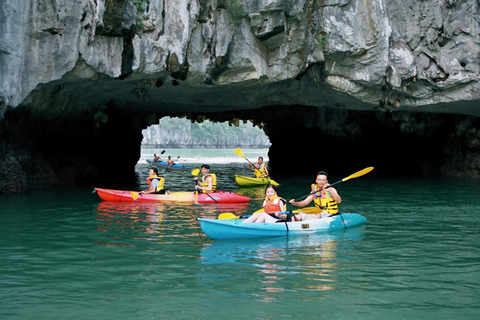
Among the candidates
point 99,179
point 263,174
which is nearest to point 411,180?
point 263,174

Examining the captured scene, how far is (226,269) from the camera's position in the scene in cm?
630

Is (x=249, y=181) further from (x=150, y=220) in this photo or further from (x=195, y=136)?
(x=195, y=136)

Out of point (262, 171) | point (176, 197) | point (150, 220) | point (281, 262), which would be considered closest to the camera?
point (281, 262)

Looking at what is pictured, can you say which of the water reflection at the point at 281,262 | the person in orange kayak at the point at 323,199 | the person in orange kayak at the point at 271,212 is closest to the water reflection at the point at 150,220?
the person in orange kayak at the point at 271,212

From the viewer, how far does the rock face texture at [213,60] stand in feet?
40.1

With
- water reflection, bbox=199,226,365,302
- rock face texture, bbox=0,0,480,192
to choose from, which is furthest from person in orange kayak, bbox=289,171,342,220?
rock face texture, bbox=0,0,480,192

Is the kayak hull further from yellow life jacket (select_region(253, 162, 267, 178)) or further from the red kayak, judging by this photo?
the red kayak

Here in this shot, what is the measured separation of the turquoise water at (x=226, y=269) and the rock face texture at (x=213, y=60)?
3.99 m

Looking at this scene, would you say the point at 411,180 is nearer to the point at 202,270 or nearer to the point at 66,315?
the point at 202,270

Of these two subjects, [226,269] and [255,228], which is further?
[255,228]

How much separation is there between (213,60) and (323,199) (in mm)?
6004

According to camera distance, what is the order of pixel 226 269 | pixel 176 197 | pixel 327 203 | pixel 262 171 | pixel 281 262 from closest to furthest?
1. pixel 226 269
2. pixel 281 262
3. pixel 327 203
4. pixel 176 197
5. pixel 262 171

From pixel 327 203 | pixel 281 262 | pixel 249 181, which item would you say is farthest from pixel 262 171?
pixel 281 262

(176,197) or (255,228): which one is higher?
(176,197)
